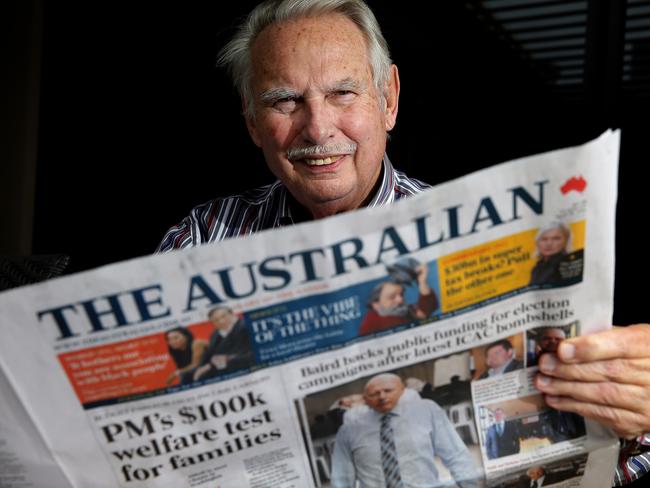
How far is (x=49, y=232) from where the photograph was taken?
8.47 ft

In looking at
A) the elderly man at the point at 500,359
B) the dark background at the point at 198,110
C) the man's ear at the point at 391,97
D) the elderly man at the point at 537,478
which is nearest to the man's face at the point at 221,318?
the elderly man at the point at 500,359

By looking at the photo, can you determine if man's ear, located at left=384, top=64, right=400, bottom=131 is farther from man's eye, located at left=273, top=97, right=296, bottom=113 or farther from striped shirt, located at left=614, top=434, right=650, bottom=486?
striped shirt, located at left=614, top=434, right=650, bottom=486

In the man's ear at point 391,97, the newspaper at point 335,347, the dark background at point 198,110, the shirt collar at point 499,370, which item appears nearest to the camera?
the newspaper at point 335,347

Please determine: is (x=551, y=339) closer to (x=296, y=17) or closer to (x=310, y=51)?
(x=310, y=51)

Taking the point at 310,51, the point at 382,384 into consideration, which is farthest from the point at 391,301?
the point at 310,51

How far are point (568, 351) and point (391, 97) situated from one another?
79cm

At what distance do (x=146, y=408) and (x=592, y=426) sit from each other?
1.92 feet

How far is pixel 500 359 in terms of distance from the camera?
2.49 ft

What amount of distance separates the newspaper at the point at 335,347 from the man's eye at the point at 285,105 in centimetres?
57

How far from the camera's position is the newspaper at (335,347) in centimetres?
66

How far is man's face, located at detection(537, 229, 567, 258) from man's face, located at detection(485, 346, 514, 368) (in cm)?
14

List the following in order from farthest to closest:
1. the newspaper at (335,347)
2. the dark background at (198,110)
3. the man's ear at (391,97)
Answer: the dark background at (198,110) → the man's ear at (391,97) → the newspaper at (335,347)

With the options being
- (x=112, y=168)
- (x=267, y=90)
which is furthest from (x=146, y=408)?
(x=112, y=168)

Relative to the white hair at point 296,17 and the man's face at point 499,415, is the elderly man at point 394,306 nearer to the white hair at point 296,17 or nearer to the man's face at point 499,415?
the man's face at point 499,415
